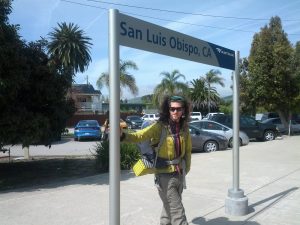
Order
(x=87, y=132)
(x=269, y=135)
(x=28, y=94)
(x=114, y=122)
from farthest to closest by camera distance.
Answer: (x=87, y=132)
(x=269, y=135)
(x=28, y=94)
(x=114, y=122)

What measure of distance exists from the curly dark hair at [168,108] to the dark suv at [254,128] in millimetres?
18635

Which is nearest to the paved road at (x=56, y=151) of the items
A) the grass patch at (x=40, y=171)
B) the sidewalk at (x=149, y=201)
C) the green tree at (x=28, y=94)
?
the grass patch at (x=40, y=171)

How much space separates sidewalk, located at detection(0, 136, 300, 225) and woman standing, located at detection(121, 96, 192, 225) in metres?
1.59

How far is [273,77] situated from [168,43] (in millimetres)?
23852

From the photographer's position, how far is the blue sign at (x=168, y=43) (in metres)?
3.97

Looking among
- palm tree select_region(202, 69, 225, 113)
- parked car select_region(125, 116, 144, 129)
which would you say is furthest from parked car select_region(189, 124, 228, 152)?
palm tree select_region(202, 69, 225, 113)

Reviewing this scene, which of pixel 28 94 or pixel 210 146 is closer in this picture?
pixel 28 94

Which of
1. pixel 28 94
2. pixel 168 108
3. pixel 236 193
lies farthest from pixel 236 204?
pixel 28 94

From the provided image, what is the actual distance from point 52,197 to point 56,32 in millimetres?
44025

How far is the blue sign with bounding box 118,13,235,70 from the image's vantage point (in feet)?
13.0

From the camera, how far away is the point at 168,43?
15.5 ft

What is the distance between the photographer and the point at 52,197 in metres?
7.64


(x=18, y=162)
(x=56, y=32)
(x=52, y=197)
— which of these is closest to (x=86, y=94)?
(x=56, y=32)

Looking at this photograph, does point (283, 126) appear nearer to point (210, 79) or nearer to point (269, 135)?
point (269, 135)
